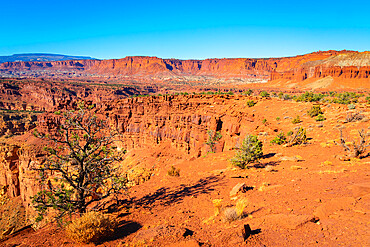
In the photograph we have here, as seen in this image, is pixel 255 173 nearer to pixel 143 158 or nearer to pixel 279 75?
pixel 143 158

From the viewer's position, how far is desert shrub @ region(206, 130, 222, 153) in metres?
25.0

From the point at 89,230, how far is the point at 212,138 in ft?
68.8

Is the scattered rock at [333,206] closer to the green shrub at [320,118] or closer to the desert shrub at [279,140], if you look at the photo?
the desert shrub at [279,140]

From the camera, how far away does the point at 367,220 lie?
4973 mm

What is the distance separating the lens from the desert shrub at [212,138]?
25.0 meters

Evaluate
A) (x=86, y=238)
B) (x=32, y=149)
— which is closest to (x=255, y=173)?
(x=86, y=238)

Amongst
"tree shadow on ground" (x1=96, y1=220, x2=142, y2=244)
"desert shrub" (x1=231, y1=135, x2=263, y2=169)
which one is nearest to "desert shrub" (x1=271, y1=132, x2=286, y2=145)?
"desert shrub" (x1=231, y1=135, x2=263, y2=169)

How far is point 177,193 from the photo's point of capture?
36.7 feet

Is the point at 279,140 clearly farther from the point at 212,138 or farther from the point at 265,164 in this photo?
the point at 212,138

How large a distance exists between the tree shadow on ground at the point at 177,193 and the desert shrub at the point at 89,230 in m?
3.48

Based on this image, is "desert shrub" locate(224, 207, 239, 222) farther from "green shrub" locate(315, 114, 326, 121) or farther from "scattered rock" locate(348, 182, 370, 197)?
"green shrub" locate(315, 114, 326, 121)

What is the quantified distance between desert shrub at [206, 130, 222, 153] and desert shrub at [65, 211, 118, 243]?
1893 centimetres

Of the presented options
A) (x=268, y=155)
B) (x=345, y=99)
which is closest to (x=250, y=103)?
(x=268, y=155)

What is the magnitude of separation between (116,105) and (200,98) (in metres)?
19.0
